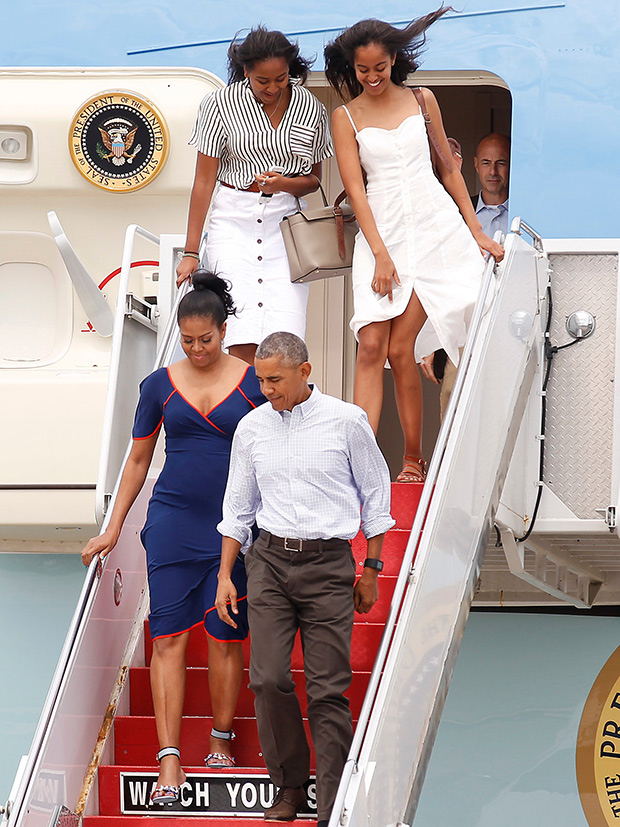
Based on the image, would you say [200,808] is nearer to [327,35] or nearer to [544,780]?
[544,780]

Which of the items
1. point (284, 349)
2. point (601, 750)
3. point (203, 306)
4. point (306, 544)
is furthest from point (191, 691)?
point (601, 750)

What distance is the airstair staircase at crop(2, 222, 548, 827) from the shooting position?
3.46 metres

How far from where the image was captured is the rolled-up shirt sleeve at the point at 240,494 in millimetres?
3604

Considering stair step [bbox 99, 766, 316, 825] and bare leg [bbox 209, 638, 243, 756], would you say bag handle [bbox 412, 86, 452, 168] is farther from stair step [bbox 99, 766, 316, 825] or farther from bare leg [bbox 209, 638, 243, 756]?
stair step [bbox 99, 766, 316, 825]

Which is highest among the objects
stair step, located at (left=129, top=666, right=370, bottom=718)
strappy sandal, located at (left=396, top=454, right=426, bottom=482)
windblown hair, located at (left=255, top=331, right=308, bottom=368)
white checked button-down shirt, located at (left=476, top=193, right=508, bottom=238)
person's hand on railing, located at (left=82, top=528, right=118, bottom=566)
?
white checked button-down shirt, located at (left=476, top=193, right=508, bottom=238)

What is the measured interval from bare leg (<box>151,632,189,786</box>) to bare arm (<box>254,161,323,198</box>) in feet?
5.71

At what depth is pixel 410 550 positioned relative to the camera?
3.57 metres

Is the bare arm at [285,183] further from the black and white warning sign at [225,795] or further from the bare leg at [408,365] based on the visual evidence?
the black and white warning sign at [225,795]

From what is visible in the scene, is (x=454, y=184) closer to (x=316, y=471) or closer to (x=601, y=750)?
(x=316, y=471)

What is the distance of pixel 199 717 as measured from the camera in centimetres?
416

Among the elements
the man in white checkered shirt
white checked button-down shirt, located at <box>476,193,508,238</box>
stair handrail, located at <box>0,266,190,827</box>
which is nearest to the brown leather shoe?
the man in white checkered shirt

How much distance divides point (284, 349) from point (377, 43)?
1.48 metres

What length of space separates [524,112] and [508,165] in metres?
0.40

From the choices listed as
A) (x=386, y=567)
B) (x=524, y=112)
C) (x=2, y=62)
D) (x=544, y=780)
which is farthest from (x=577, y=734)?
(x=2, y=62)
